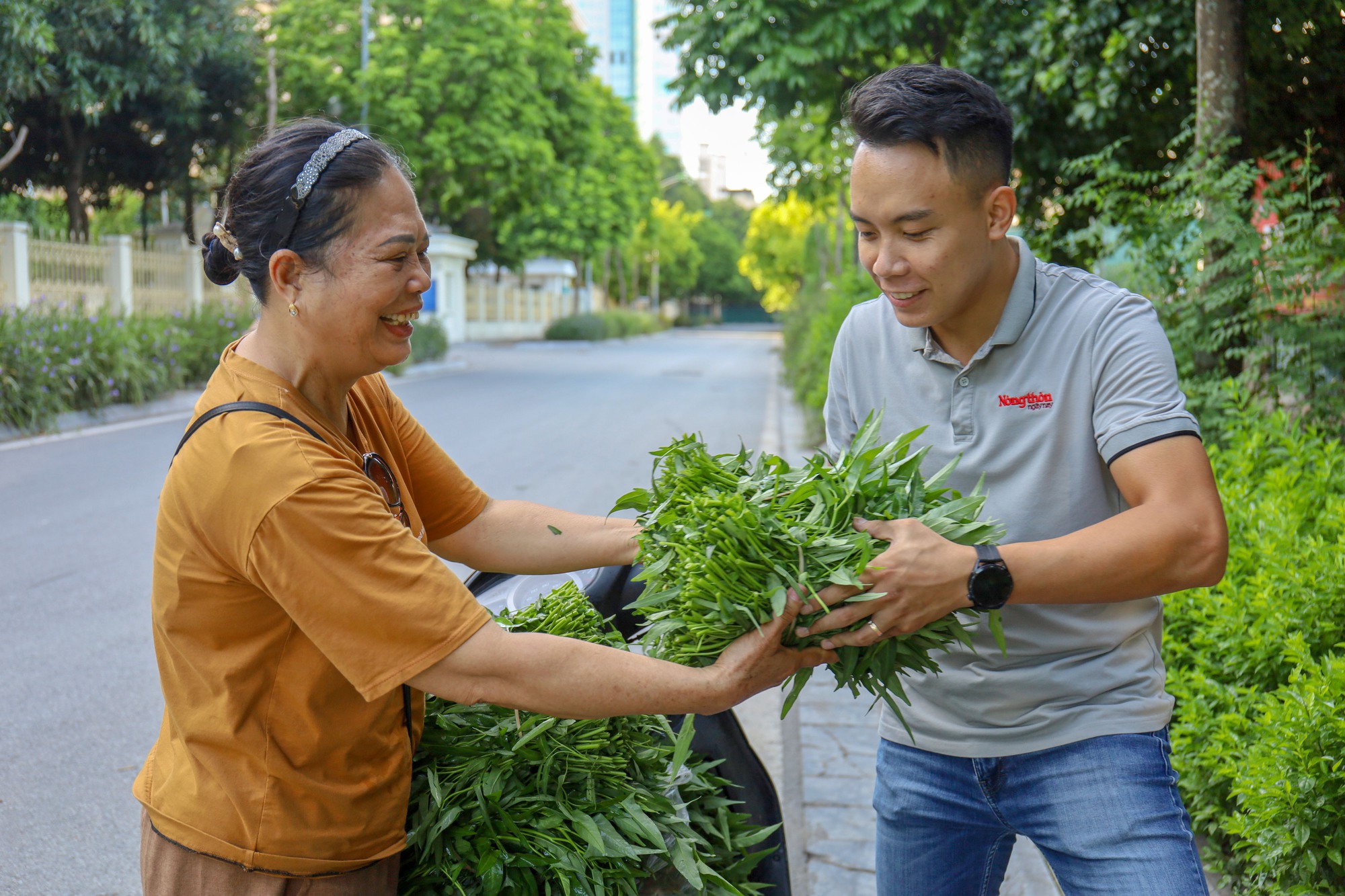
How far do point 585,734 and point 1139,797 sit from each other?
3.04 feet

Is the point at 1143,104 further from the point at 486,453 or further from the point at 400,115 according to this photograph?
the point at 400,115

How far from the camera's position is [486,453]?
37.8 ft

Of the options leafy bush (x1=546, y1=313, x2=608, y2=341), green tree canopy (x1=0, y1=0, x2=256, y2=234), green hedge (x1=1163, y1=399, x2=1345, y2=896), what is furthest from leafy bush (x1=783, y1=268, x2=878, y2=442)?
leafy bush (x1=546, y1=313, x2=608, y2=341)

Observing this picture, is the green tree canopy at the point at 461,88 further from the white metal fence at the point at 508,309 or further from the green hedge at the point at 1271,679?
the green hedge at the point at 1271,679

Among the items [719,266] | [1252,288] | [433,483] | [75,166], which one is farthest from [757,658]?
[719,266]

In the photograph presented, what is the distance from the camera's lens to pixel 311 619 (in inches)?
62.4

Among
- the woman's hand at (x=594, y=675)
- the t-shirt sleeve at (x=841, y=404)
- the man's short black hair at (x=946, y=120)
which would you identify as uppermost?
the man's short black hair at (x=946, y=120)

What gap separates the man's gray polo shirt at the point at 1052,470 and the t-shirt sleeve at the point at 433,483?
996 mm

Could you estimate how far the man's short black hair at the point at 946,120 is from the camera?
6.21ft

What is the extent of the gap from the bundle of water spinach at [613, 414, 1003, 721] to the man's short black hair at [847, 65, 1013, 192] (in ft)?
1.60

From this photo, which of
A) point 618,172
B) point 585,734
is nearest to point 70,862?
point 585,734

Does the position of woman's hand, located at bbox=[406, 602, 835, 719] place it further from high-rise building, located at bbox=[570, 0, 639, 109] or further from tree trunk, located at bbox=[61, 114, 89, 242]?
high-rise building, located at bbox=[570, 0, 639, 109]

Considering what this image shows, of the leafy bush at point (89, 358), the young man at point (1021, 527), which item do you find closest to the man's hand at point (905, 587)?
the young man at point (1021, 527)

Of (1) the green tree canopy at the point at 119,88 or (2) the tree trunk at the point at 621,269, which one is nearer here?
(1) the green tree canopy at the point at 119,88
